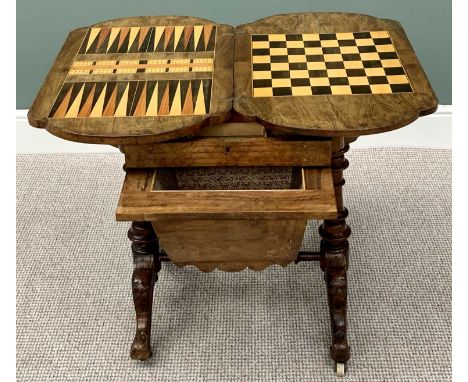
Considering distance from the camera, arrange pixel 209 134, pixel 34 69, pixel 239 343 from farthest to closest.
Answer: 1. pixel 34 69
2. pixel 239 343
3. pixel 209 134

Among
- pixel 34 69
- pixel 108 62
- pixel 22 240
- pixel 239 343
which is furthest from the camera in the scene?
pixel 34 69

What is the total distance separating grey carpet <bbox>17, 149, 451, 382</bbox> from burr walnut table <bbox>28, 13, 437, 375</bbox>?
13 cm

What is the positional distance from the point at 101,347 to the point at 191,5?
4.23 feet

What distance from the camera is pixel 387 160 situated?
281cm

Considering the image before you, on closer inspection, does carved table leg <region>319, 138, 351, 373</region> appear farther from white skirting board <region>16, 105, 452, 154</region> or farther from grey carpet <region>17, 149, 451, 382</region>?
white skirting board <region>16, 105, 452, 154</region>

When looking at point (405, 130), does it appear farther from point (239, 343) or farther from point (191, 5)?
point (239, 343)

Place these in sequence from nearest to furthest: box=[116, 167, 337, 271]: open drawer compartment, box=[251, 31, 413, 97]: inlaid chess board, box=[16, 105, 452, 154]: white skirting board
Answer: box=[116, 167, 337, 271]: open drawer compartment
box=[251, 31, 413, 97]: inlaid chess board
box=[16, 105, 452, 154]: white skirting board

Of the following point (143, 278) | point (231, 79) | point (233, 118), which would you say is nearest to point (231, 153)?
point (233, 118)

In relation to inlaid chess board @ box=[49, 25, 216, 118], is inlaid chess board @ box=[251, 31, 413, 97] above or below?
below

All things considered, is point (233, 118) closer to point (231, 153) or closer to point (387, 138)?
point (231, 153)

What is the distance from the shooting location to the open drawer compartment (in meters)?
1.62

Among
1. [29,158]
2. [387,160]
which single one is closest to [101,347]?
[29,158]

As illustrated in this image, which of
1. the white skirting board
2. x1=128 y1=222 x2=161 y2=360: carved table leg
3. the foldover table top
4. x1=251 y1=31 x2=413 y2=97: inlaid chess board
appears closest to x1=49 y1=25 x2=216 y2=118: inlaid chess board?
the foldover table top

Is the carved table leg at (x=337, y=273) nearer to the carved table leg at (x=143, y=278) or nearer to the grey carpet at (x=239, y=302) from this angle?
the grey carpet at (x=239, y=302)
